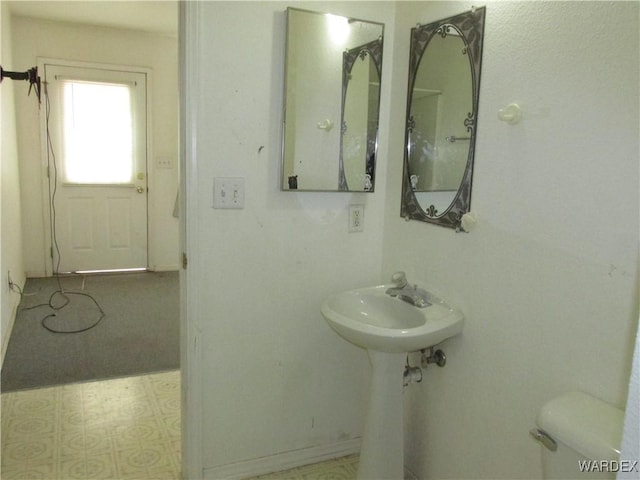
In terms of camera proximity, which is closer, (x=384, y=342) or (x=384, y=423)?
(x=384, y=342)

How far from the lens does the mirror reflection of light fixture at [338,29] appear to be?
187cm

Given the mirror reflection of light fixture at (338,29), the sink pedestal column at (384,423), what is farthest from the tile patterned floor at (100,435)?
the mirror reflection of light fixture at (338,29)

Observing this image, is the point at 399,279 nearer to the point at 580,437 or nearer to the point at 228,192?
the point at 228,192

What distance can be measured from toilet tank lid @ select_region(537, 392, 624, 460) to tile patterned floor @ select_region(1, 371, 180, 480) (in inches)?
Result: 60.2

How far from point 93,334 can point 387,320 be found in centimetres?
242

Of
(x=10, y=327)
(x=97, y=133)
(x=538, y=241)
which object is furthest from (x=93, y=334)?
(x=538, y=241)

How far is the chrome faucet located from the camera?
1.80m

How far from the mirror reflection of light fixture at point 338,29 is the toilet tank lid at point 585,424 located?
1424 mm

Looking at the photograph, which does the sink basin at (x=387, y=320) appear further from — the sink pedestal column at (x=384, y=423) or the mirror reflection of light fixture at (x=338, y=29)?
the mirror reflection of light fixture at (x=338, y=29)

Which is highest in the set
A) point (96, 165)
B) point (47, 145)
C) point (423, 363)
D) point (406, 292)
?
point (47, 145)

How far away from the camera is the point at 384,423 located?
180 cm

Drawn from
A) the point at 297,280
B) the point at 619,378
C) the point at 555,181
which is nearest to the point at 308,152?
the point at 297,280

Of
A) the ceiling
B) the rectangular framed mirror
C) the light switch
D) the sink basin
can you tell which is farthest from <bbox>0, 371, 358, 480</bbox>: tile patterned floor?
the ceiling

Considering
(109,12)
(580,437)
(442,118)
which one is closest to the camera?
(580,437)
